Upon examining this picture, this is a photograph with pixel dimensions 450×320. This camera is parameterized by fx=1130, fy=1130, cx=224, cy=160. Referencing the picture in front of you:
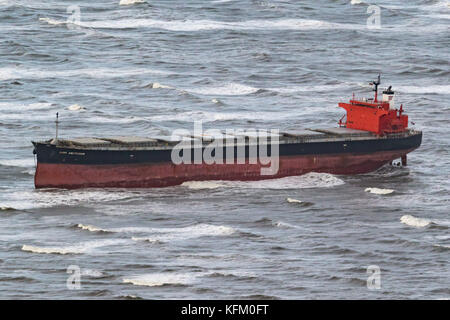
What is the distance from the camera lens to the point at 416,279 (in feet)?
218

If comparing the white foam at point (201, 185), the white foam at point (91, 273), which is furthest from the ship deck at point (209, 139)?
the white foam at point (91, 273)

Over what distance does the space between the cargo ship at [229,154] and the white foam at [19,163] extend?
7.03 metres

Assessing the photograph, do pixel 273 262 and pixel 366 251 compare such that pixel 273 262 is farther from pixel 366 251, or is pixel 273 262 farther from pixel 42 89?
pixel 42 89

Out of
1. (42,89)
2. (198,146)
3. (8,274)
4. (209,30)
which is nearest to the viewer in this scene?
(8,274)

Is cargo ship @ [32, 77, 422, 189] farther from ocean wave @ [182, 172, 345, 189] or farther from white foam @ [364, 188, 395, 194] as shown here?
white foam @ [364, 188, 395, 194]

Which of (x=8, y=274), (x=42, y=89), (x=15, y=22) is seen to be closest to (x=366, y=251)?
(x=8, y=274)

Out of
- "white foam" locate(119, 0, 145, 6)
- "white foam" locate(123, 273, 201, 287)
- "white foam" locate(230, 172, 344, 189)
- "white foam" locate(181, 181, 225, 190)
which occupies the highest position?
"white foam" locate(119, 0, 145, 6)

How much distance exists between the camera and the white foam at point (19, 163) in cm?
9800

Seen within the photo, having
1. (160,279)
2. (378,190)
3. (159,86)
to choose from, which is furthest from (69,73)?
(160,279)

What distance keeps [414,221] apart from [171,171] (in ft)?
71.8

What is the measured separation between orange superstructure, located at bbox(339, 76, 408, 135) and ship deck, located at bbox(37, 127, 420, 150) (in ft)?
2.57

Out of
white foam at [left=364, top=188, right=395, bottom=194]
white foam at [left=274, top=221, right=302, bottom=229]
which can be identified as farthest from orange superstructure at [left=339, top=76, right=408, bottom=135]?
white foam at [left=274, top=221, right=302, bottom=229]

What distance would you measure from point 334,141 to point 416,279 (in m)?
33.7

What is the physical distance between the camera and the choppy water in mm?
66875
